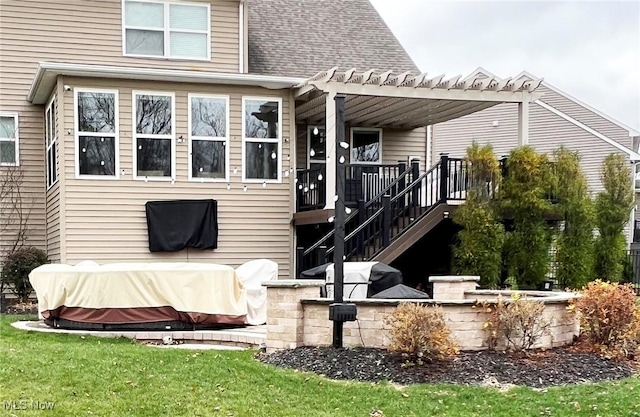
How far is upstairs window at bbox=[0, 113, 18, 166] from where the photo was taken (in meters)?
14.3

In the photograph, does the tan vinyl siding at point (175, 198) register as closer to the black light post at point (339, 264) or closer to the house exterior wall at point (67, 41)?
the house exterior wall at point (67, 41)

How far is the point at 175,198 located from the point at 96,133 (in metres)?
1.88

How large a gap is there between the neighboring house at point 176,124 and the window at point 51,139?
47mm

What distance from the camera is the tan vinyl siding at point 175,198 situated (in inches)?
473

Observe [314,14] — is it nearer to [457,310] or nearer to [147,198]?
[147,198]

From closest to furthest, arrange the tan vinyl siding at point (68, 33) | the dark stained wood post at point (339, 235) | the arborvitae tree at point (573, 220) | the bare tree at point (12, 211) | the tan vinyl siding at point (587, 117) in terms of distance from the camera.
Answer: the dark stained wood post at point (339, 235)
the arborvitae tree at point (573, 220)
the tan vinyl siding at point (68, 33)
the bare tree at point (12, 211)
the tan vinyl siding at point (587, 117)

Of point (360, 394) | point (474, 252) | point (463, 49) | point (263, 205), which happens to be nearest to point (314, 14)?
point (263, 205)

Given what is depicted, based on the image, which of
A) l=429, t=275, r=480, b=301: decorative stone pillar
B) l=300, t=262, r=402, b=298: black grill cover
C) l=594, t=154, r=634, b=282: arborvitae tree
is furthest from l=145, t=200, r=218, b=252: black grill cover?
l=594, t=154, r=634, b=282: arborvitae tree

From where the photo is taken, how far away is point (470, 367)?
614 cm

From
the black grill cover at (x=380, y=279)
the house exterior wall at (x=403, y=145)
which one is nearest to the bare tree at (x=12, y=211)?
the house exterior wall at (x=403, y=145)

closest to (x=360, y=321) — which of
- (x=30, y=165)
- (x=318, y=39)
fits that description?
(x=30, y=165)

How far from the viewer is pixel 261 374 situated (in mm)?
6164

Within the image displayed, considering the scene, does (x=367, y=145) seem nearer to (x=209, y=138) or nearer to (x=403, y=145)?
(x=403, y=145)

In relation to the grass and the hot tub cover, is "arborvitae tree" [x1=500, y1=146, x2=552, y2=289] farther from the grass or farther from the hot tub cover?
the grass
